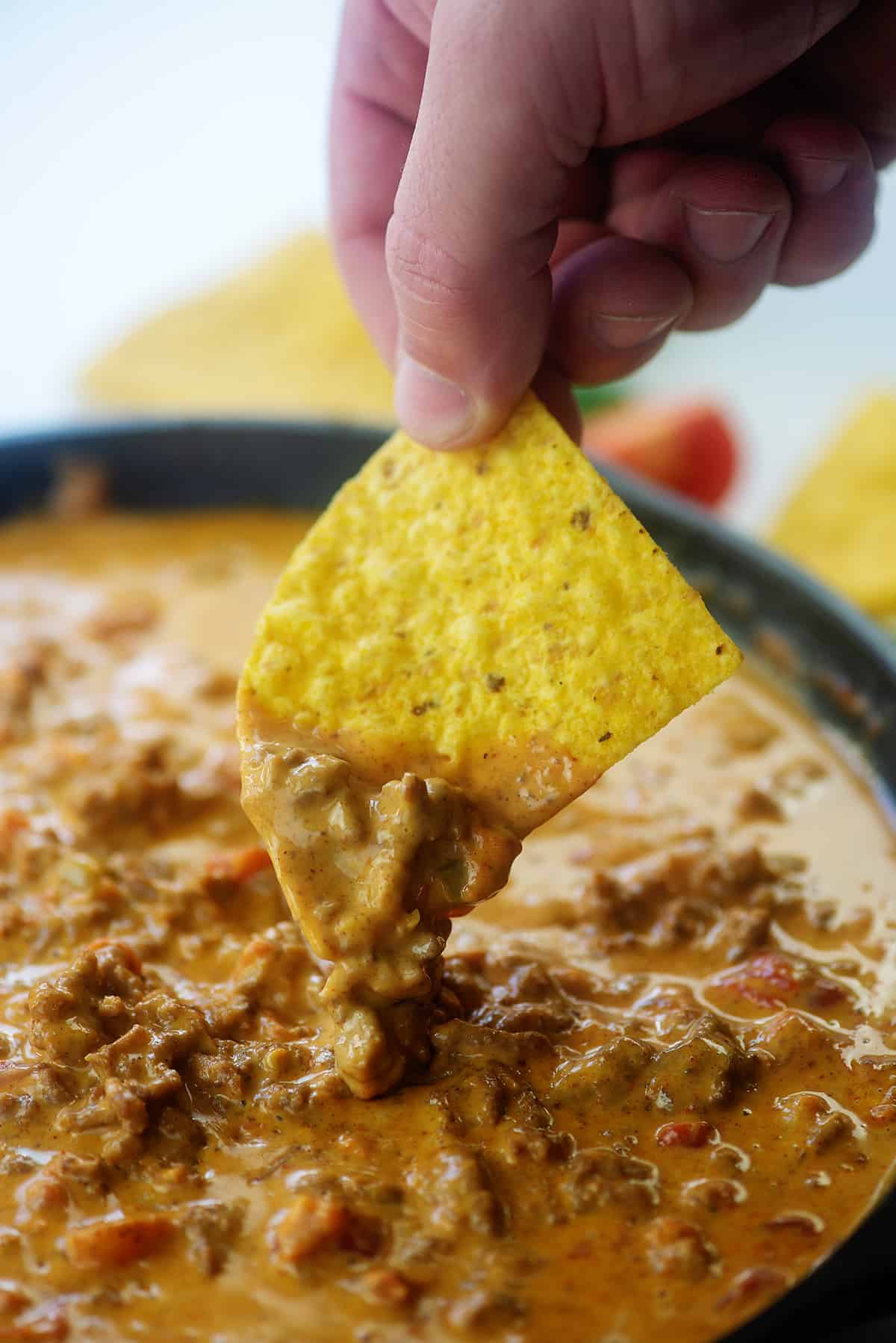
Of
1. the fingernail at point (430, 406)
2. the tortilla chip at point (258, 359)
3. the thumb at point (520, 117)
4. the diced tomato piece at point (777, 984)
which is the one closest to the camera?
the thumb at point (520, 117)

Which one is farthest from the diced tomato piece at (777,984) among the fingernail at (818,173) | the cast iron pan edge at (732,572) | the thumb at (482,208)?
the fingernail at (818,173)

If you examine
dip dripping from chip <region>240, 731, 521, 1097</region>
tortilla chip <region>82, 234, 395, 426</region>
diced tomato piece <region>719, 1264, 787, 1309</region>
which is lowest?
diced tomato piece <region>719, 1264, 787, 1309</region>

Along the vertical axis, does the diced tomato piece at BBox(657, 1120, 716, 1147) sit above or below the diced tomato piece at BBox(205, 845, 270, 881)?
below

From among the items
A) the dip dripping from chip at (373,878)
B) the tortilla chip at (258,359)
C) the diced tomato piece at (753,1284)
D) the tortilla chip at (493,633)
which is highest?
the tortilla chip at (258,359)

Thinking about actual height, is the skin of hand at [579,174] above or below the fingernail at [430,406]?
above

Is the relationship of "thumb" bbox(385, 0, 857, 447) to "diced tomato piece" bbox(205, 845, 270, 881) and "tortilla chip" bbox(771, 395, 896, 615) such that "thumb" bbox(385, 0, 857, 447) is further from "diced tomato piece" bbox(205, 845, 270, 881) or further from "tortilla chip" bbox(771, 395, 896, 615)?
"tortilla chip" bbox(771, 395, 896, 615)

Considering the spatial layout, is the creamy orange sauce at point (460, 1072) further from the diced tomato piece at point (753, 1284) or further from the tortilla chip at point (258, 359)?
the tortilla chip at point (258, 359)

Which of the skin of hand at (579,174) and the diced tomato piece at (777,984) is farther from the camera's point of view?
the diced tomato piece at (777,984)

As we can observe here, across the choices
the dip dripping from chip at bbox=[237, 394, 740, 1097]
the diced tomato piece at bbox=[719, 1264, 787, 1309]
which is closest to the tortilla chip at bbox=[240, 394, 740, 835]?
the dip dripping from chip at bbox=[237, 394, 740, 1097]
